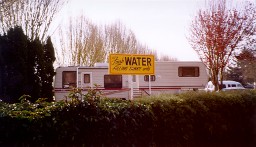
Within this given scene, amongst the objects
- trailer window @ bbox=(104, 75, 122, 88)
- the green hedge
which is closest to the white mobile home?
trailer window @ bbox=(104, 75, 122, 88)

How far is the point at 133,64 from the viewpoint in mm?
11102

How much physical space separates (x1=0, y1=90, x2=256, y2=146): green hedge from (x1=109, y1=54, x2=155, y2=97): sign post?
2991 mm

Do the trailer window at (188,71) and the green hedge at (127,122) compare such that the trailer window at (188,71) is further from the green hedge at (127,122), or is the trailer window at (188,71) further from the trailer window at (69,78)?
the green hedge at (127,122)

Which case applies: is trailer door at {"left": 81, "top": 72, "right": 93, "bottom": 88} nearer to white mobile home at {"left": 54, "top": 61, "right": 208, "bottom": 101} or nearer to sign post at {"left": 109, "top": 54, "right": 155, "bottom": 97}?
white mobile home at {"left": 54, "top": 61, "right": 208, "bottom": 101}

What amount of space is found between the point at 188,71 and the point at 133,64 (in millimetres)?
12396

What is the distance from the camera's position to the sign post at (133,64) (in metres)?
11.1

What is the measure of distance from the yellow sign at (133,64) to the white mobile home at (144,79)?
10.8 metres

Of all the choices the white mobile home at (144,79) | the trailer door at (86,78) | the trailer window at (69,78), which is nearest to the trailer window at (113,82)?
the white mobile home at (144,79)

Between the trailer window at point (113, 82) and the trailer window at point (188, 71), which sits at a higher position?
the trailer window at point (188, 71)

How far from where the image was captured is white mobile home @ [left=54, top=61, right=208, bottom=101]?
72.3 ft

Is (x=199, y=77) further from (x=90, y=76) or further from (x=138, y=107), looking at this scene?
(x=138, y=107)

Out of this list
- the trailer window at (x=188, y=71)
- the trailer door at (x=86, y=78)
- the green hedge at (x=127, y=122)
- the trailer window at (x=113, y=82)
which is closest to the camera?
the green hedge at (x=127, y=122)

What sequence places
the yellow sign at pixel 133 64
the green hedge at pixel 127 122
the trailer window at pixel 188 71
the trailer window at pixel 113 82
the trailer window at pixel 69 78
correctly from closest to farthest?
the green hedge at pixel 127 122 < the yellow sign at pixel 133 64 < the trailer window at pixel 69 78 < the trailer window at pixel 113 82 < the trailer window at pixel 188 71

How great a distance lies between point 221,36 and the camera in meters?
20.0
